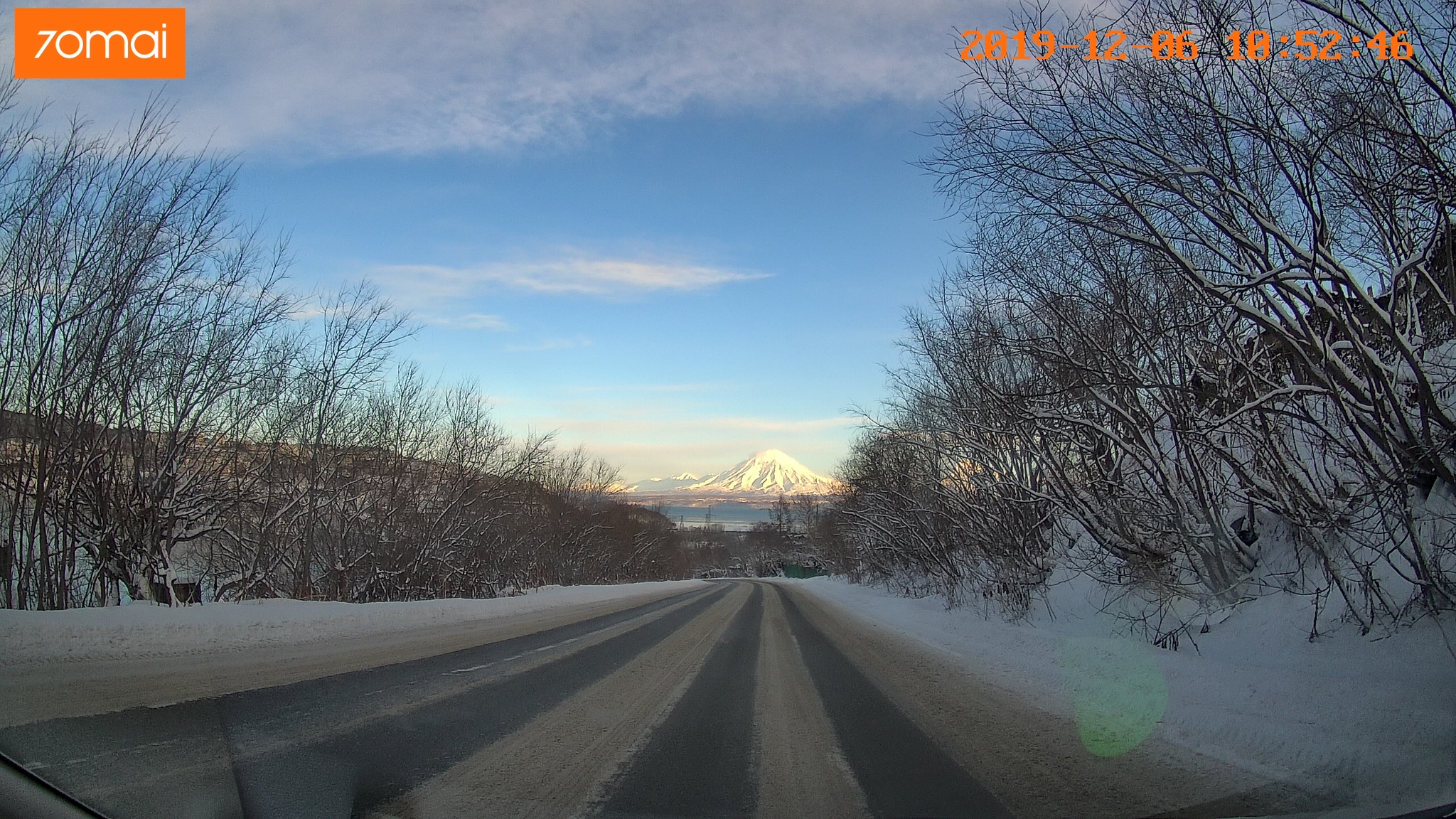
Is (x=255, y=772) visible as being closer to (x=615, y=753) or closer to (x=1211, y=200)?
(x=615, y=753)

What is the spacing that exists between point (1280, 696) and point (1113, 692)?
5.20ft

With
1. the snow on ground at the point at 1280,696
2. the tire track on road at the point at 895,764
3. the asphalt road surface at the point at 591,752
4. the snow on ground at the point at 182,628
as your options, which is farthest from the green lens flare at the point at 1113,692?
the snow on ground at the point at 182,628

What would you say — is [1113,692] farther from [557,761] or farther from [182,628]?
[182,628]

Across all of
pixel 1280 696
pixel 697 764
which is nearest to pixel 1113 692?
pixel 1280 696

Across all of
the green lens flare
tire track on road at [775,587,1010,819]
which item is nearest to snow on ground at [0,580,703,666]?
tire track on road at [775,587,1010,819]

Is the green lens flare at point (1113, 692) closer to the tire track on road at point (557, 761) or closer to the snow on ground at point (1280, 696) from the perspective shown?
the snow on ground at point (1280, 696)

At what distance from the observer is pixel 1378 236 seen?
7844mm

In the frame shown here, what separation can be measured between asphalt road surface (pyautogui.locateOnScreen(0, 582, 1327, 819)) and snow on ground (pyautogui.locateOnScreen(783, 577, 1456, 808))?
0.43 metres

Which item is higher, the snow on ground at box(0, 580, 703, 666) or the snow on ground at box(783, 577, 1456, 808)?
the snow on ground at box(0, 580, 703, 666)

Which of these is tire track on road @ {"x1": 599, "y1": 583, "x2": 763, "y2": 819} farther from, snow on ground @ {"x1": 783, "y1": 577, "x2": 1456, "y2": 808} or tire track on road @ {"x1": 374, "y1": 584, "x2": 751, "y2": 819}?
snow on ground @ {"x1": 783, "y1": 577, "x2": 1456, "y2": 808}

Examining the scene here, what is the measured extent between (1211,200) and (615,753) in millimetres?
7513

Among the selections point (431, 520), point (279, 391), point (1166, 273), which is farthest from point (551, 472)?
point (1166, 273)

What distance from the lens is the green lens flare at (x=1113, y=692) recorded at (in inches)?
235

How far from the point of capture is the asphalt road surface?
4.22 meters
